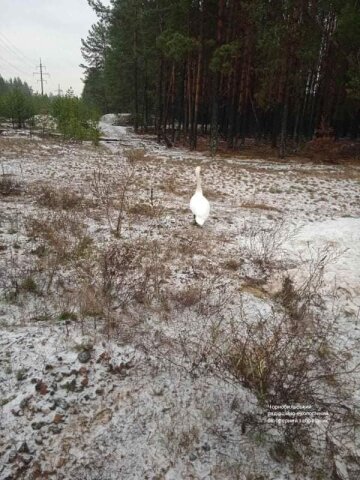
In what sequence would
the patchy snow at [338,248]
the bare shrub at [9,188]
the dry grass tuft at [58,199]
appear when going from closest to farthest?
the patchy snow at [338,248] → the dry grass tuft at [58,199] → the bare shrub at [9,188]

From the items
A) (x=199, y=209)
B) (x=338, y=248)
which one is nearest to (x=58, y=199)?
(x=199, y=209)

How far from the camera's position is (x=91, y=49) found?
A: 4231 cm

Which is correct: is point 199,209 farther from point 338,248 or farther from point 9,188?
point 9,188

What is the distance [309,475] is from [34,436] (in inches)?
73.8

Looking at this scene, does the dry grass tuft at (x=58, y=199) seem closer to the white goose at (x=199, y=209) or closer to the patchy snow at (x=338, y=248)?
the white goose at (x=199, y=209)

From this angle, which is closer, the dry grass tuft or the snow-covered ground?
the snow-covered ground

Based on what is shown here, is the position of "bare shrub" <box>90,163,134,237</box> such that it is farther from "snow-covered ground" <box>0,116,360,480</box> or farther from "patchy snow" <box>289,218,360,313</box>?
"patchy snow" <box>289,218,360,313</box>

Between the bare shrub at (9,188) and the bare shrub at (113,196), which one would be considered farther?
the bare shrub at (9,188)

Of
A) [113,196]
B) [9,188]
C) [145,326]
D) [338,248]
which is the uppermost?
[9,188]

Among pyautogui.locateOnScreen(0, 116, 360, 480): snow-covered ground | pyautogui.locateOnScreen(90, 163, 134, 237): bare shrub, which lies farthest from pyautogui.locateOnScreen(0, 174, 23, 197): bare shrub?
pyautogui.locateOnScreen(90, 163, 134, 237): bare shrub

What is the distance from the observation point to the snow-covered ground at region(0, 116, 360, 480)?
2.13m

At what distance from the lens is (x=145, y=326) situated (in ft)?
10.9

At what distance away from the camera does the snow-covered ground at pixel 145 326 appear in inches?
84.0

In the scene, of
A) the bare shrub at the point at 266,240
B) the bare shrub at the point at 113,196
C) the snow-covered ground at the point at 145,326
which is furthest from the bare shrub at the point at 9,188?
the bare shrub at the point at 266,240
